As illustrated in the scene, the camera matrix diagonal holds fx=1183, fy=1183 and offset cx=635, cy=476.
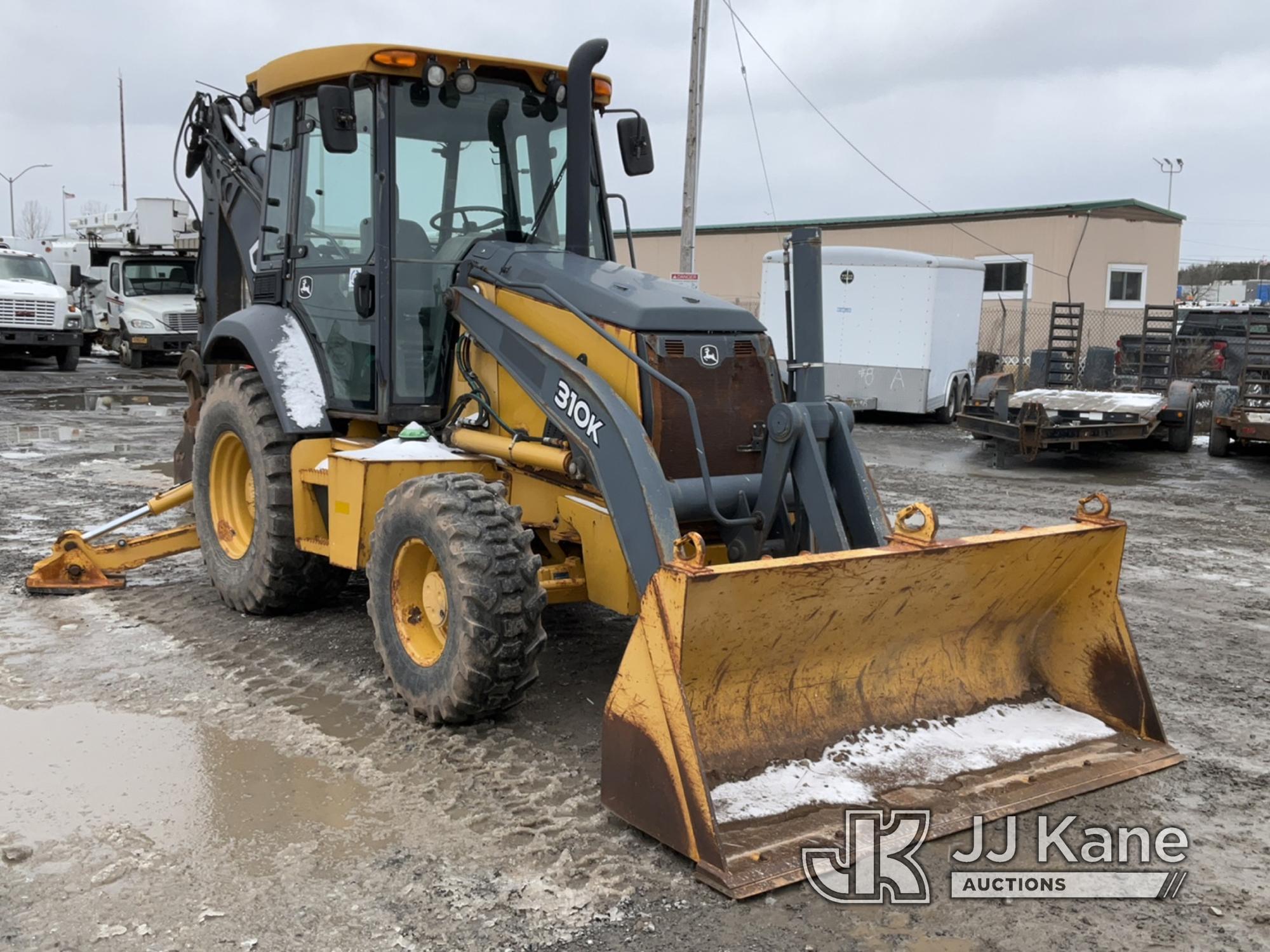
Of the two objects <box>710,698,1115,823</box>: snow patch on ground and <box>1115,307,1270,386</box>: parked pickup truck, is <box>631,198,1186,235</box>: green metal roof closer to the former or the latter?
<box>1115,307,1270,386</box>: parked pickup truck

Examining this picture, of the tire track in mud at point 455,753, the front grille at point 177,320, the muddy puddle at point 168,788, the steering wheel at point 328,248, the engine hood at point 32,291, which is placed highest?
the steering wheel at point 328,248

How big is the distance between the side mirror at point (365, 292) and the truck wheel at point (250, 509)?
0.82 m

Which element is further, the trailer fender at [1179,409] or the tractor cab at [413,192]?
the trailer fender at [1179,409]

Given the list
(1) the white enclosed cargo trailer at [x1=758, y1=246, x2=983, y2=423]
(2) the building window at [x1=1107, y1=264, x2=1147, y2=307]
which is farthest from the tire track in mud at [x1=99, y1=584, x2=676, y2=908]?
(2) the building window at [x1=1107, y1=264, x2=1147, y2=307]

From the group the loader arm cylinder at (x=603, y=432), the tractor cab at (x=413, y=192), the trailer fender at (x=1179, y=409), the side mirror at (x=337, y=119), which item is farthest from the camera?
the trailer fender at (x=1179, y=409)

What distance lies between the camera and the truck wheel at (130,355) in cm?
2398

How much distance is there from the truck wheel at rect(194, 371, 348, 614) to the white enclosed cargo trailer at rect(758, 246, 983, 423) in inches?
498

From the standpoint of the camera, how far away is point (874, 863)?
3746 millimetres

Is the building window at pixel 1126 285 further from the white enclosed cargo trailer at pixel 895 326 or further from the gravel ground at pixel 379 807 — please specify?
the gravel ground at pixel 379 807

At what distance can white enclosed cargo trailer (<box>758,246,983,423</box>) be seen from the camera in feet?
60.4

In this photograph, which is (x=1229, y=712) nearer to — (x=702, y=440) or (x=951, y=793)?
→ (x=951, y=793)

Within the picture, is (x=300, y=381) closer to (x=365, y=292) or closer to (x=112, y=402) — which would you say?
(x=365, y=292)

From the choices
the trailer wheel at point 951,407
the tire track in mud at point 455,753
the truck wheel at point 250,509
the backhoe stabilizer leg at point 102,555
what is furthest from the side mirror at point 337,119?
the trailer wheel at point 951,407

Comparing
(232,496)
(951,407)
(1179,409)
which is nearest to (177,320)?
(951,407)
